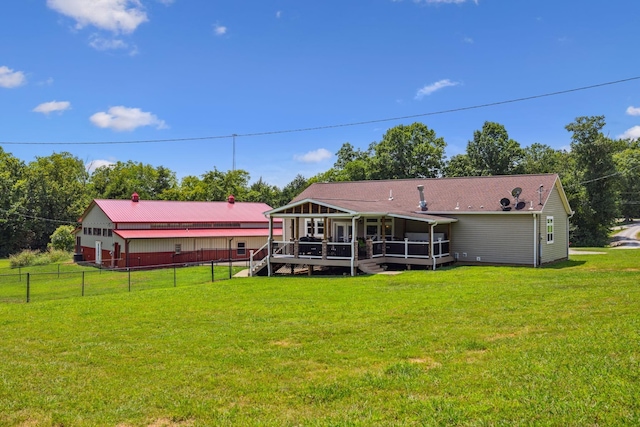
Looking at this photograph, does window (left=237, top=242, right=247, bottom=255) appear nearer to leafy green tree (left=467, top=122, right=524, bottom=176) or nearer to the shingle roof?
the shingle roof

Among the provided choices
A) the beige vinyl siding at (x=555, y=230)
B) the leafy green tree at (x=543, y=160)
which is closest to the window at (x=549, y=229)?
the beige vinyl siding at (x=555, y=230)

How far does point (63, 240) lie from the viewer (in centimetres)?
4431

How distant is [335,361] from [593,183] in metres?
46.1

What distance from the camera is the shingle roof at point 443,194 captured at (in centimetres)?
2320

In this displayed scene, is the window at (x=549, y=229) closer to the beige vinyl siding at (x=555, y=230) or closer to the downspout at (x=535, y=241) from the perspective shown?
the beige vinyl siding at (x=555, y=230)

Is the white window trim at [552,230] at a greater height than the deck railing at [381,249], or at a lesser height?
greater

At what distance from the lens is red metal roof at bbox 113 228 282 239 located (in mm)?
32500

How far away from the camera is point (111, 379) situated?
6.77 metres

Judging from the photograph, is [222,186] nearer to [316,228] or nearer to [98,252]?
[98,252]

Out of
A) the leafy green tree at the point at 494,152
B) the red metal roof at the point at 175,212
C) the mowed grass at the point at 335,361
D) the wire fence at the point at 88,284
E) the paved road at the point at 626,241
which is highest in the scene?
the leafy green tree at the point at 494,152

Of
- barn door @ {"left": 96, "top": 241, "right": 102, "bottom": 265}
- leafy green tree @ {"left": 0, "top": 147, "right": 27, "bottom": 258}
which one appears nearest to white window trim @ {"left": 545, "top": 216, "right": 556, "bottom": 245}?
barn door @ {"left": 96, "top": 241, "right": 102, "bottom": 265}

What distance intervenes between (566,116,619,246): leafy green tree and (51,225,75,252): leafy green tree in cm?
4723

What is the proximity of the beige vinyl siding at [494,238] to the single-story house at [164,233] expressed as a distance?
47.1 ft

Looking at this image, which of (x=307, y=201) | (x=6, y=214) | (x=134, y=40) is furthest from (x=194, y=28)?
(x=6, y=214)
